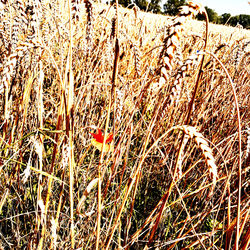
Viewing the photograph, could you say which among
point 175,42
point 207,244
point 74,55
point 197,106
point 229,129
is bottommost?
point 207,244

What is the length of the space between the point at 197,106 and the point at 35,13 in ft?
3.09

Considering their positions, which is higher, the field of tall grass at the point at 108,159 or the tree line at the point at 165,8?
the tree line at the point at 165,8

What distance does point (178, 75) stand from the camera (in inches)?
19.8

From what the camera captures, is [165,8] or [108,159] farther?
[165,8]

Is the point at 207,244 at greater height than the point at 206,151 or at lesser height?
lesser

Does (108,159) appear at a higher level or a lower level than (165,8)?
lower

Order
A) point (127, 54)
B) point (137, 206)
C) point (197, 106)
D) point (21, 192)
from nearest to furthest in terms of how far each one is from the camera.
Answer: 1. point (21, 192)
2. point (137, 206)
3. point (197, 106)
4. point (127, 54)

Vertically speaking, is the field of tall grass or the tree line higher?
the tree line

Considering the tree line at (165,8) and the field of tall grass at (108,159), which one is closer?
the field of tall grass at (108,159)

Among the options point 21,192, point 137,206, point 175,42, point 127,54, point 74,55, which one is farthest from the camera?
point 127,54

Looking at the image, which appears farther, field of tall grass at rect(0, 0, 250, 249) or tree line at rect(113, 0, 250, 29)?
tree line at rect(113, 0, 250, 29)

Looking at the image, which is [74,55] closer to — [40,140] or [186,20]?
[40,140]

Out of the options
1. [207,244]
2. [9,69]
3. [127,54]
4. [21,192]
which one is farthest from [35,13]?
[127,54]

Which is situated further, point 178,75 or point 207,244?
point 207,244
